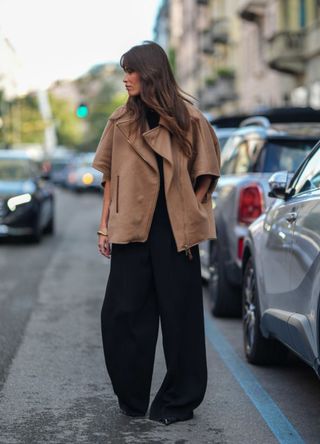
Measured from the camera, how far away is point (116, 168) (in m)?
5.94

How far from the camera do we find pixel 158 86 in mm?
5836

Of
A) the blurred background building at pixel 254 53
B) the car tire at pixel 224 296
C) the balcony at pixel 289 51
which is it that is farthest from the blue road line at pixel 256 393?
the balcony at pixel 289 51

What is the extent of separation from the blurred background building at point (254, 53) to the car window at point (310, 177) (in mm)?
27564

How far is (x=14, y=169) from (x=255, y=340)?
13167 mm

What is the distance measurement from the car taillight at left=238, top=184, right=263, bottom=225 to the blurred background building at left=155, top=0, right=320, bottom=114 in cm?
2480

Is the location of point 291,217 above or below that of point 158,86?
below

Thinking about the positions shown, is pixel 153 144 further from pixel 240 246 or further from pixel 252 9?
pixel 252 9

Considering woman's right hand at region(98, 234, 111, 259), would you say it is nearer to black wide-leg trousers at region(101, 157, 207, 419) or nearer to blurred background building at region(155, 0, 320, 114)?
black wide-leg trousers at region(101, 157, 207, 419)

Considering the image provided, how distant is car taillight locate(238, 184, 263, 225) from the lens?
9822 mm

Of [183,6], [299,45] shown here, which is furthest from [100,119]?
[299,45]

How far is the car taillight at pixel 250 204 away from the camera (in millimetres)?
9822

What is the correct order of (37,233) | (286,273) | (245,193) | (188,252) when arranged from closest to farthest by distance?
(188,252) → (286,273) → (245,193) → (37,233)

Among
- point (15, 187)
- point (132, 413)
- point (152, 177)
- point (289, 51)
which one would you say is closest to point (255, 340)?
point (132, 413)

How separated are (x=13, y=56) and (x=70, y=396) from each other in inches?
2952
